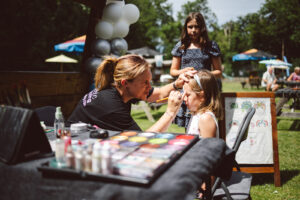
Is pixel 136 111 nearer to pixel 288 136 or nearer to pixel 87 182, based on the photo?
pixel 288 136

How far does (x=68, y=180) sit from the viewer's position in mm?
938

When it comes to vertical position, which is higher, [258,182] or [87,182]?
[87,182]

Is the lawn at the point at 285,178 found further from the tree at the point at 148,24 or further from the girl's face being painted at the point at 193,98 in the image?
the tree at the point at 148,24

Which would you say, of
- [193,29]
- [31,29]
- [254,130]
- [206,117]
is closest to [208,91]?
[206,117]

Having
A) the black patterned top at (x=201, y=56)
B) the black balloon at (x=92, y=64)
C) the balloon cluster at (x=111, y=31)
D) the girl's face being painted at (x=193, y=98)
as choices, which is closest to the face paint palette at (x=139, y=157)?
the girl's face being painted at (x=193, y=98)

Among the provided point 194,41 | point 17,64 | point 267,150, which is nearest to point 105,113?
point 194,41

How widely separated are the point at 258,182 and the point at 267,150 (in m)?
0.44

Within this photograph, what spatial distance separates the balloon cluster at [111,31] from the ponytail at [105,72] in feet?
8.71

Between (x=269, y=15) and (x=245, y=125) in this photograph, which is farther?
(x=269, y=15)

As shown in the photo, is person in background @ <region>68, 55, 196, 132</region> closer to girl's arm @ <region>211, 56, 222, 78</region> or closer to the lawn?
girl's arm @ <region>211, 56, 222, 78</region>

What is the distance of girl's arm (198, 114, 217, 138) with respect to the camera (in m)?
1.99

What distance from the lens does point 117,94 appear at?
81.7 inches

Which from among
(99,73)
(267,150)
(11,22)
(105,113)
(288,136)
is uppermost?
(11,22)

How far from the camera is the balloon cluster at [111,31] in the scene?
15.9 feet
